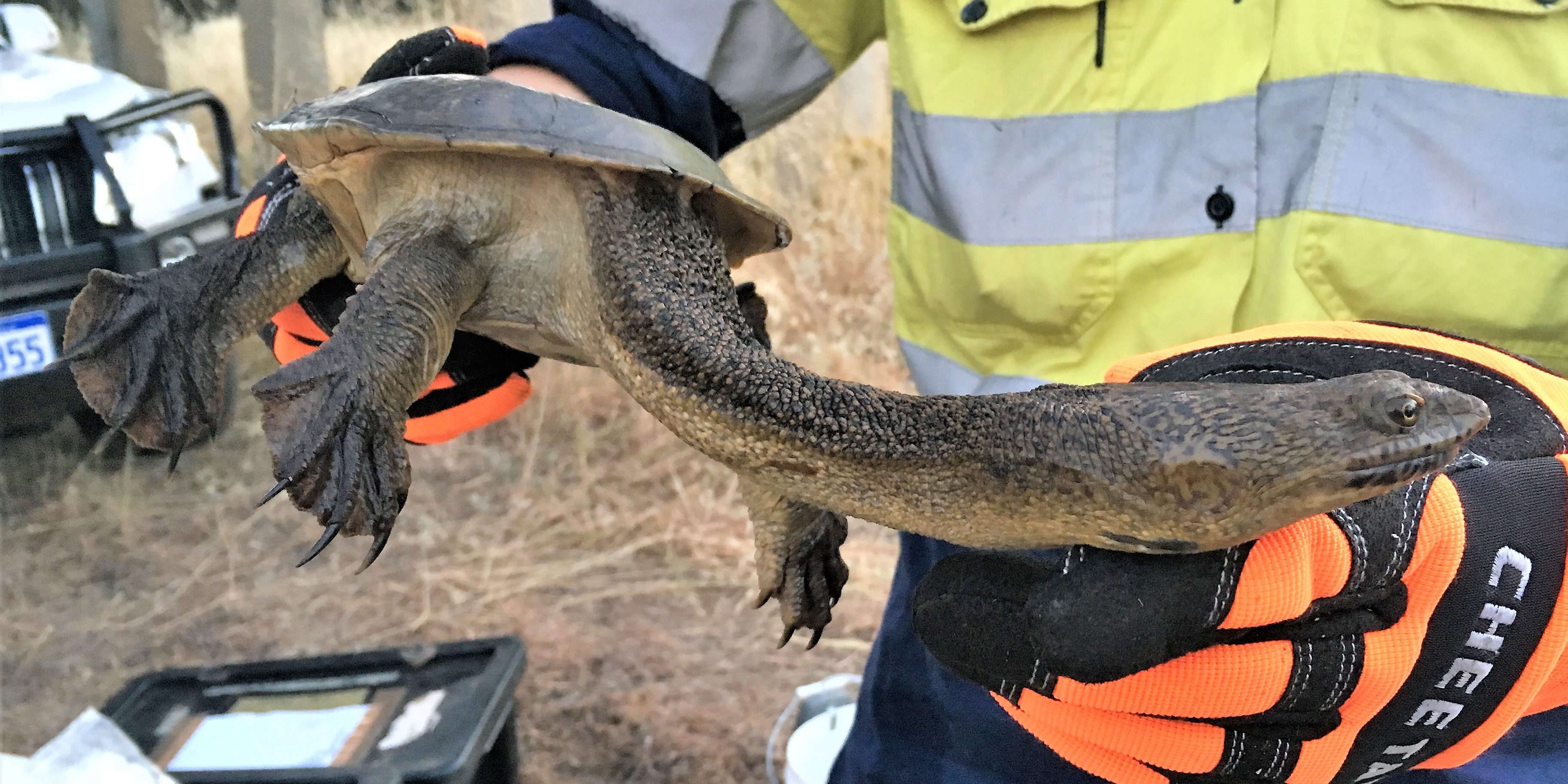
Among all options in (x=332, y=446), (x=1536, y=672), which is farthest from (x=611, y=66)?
(x=1536, y=672)

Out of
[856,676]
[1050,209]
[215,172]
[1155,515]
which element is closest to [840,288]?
[856,676]

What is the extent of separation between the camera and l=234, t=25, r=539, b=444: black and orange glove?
1420 millimetres

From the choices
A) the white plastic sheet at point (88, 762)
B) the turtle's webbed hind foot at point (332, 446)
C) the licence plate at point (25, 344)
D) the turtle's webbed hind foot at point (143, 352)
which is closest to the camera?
the turtle's webbed hind foot at point (332, 446)

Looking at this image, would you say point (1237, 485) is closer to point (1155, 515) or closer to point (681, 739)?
point (1155, 515)

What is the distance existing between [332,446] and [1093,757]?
87cm

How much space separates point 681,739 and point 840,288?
2449mm

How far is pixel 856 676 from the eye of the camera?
8.98ft

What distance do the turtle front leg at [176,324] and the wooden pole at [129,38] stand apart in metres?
2.04

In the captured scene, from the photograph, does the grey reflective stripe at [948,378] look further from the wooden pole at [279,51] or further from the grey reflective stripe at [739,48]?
the wooden pole at [279,51]

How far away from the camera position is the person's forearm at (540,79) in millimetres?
1440

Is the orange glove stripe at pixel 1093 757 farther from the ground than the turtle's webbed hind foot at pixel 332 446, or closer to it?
closer to it

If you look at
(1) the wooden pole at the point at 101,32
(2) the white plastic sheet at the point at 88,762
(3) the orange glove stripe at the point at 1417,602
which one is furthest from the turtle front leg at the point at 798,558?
(1) the wooden pole at the point at 101,32

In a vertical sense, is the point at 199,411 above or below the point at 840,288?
above

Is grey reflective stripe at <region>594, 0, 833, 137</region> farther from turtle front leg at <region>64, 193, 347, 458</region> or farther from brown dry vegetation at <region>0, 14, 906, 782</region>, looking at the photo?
brown dry vegetation at <region>0, 14, 906, 782</region>
